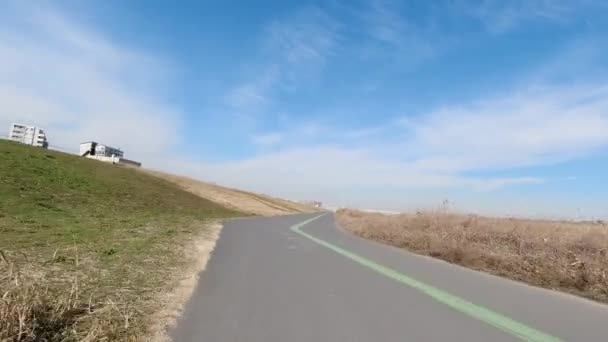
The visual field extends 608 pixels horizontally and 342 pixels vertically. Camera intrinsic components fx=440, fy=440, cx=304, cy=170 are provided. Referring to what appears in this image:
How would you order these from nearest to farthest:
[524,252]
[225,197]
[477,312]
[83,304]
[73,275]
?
[83,304], [477,312], [73,275], [524,252], [225,197]

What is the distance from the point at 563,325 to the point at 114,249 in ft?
33.5

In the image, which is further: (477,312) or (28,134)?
(28,134)

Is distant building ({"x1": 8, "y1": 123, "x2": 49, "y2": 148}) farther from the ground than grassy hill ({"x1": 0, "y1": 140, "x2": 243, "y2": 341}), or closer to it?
farther from the ground

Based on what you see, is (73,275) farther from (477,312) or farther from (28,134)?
(28,134)

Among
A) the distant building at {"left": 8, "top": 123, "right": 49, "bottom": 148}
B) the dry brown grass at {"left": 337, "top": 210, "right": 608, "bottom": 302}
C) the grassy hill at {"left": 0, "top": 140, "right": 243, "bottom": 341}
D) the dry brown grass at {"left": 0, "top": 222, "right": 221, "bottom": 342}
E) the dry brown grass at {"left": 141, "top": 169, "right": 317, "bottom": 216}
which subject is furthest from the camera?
the distant building at {"left": 8, "top": 123, "right": 49, "bottom": 148}

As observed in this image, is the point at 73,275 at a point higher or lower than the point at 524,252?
lower

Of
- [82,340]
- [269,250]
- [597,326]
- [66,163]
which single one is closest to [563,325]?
[597,326]

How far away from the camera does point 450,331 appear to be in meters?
5.31

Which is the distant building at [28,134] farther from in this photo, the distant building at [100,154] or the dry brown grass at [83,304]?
the dry brown grass at [83,304]

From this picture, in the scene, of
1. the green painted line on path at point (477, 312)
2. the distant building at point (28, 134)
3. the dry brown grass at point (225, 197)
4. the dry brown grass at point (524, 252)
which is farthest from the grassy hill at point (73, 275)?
the distant building at point (28, 134)

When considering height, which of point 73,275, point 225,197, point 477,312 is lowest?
point 73,275

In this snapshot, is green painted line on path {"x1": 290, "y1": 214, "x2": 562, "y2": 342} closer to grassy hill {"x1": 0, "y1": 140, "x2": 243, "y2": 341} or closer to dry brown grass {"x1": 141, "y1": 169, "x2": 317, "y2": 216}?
grassy hill {"x1": 0, "y1": 140, "x2": 243, "y2": 341}

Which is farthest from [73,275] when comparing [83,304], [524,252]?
[524,252]

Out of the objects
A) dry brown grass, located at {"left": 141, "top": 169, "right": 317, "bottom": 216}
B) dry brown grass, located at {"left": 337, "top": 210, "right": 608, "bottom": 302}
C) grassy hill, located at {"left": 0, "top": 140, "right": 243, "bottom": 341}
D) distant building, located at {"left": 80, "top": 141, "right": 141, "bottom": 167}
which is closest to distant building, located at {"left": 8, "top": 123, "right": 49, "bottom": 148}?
distant building, located at {"left": 80, "top": 141, "right": 141, "bottom": 167}
